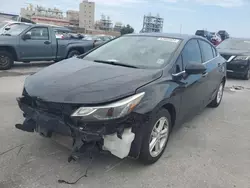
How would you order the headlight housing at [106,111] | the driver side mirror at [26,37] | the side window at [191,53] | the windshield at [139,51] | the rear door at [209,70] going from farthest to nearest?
the driver side mirror at [26,37] < the rear door at [209,70] < the side window at [191,53] < the windshield at [139,51] < the headlight housing at [106,111]

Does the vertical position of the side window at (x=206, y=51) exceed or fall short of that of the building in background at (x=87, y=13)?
it falls short

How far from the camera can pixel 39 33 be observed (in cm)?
949

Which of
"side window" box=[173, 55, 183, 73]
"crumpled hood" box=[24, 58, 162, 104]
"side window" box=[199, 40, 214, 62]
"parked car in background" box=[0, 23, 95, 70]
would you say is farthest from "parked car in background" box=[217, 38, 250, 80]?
"crumpled hood" box=[24, 58, 162, 104]

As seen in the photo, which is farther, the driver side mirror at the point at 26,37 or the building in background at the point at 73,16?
the building in background at the point at 73,16

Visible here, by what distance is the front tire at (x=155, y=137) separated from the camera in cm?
279

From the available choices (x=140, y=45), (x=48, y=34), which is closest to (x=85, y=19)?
(x=48, y=34)

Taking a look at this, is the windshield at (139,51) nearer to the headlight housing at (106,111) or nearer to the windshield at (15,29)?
the headlight housing at (106,111)

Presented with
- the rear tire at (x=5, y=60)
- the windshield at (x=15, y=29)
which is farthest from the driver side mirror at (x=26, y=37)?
the rear tire at (x=5, y=60)

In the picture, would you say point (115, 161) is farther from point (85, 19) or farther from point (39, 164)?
point (85, 19)

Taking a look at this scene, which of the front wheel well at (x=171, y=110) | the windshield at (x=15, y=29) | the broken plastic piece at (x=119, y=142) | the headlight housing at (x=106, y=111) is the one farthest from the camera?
the windshield at (x=15, y=29)

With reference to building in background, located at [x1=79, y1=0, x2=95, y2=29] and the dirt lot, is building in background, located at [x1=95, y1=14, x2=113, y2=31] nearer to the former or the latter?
building in background, located at [x1=79, y1=0, x2=95, y2=29]

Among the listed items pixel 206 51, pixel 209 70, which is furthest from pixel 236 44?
pixel 209 70

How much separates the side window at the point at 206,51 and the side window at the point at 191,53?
23 centimetres

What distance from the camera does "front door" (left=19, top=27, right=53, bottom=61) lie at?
9062 millimetres
